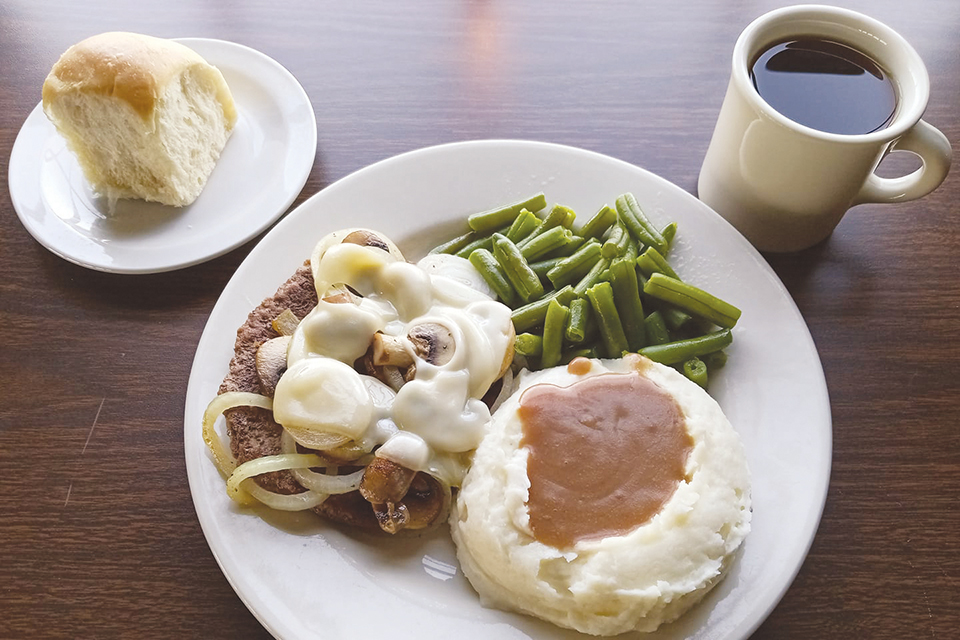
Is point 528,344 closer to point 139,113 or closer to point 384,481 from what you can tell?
point 384,481

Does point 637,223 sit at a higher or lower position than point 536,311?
higher

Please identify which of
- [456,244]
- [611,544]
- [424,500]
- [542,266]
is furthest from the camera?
[456,244]

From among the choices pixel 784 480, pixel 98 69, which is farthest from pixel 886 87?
pixel 98 69

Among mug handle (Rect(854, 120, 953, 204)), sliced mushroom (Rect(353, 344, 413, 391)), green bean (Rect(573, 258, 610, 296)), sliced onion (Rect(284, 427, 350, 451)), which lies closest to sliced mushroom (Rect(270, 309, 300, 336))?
sliced mushroom (Rect(353, 344, 413, 391))

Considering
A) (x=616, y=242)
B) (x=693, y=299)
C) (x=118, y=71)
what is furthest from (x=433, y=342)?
(x=118, y=71)

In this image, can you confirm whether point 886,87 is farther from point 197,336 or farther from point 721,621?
point 197,336
